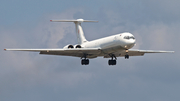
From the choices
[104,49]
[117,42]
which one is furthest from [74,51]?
[117,42]

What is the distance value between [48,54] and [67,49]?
310 cm

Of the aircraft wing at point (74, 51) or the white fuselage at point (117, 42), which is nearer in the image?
the white fuselage at point (117, 42)

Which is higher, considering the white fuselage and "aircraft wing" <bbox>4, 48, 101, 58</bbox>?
the white fuselage

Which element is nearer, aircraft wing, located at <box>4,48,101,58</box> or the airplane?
the airplane

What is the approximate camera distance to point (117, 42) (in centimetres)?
6238

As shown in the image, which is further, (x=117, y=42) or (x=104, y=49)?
(x=104, y=49)

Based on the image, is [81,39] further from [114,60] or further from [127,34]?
[127,34]

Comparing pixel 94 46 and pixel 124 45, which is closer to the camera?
pixel 124 45

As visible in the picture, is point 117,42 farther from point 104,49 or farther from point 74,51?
point 74,51

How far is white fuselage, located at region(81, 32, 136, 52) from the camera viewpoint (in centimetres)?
6168

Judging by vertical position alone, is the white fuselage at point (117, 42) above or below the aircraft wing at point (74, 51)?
above

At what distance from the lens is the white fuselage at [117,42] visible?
6168 cm

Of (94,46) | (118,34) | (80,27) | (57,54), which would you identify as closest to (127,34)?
(118,34)

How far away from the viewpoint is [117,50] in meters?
63.2
